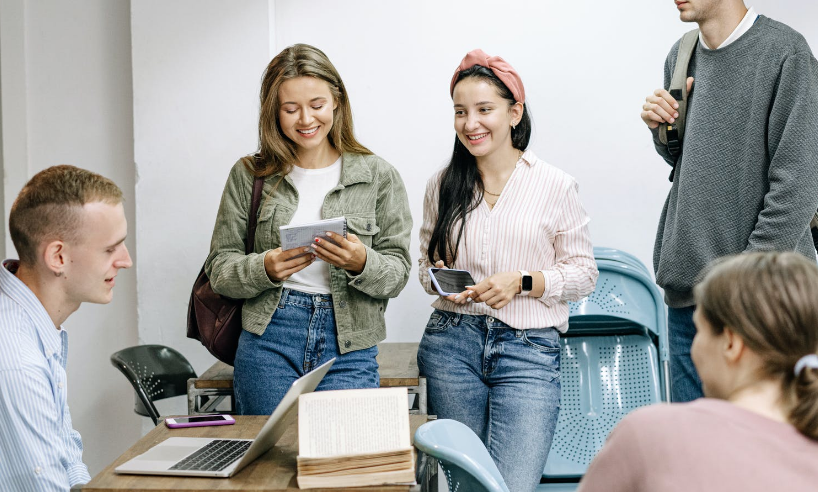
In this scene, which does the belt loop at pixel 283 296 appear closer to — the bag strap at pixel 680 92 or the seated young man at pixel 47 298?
the seated young man at pixel 47 298

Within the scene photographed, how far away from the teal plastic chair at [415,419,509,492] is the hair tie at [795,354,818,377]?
0.79 m

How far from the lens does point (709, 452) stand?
127 centimetres

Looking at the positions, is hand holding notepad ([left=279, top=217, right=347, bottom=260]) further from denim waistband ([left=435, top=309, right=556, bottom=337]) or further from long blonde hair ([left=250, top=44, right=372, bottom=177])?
denim waistband ([left=435, top=309, right=556, bottom=337])

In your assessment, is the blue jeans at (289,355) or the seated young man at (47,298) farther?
the blue jeans at (289,355)

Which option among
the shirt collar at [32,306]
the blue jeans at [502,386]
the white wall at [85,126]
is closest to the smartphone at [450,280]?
the blue jeans at [502,386]

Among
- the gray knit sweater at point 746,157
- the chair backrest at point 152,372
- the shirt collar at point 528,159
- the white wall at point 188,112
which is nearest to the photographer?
the gray knit sweater at point 746,157

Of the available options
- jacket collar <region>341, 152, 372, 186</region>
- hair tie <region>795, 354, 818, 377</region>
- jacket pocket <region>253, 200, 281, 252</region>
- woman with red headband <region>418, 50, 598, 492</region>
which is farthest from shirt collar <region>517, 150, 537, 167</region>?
hair tie <region>795, 354, 818, 377</region>

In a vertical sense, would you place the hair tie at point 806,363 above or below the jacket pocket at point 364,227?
below

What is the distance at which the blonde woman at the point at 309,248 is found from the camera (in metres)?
2.81

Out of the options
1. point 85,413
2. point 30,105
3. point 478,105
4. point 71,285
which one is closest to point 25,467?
point 71,285

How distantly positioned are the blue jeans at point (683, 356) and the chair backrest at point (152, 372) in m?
2.04

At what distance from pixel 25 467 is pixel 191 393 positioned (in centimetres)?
135

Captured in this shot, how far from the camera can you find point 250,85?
152 inches

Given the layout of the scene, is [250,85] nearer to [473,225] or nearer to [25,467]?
[473,225]
